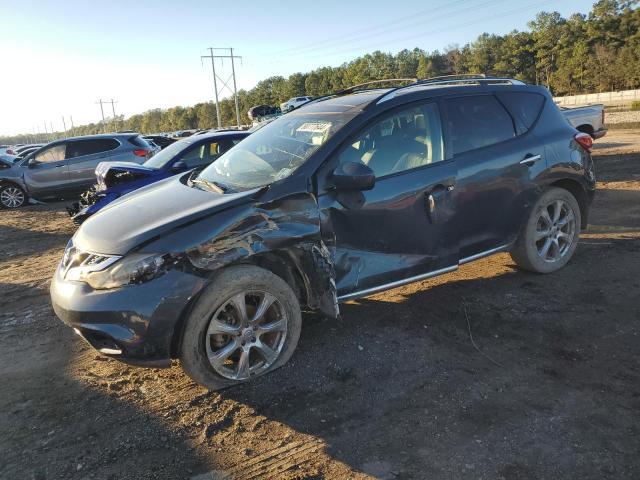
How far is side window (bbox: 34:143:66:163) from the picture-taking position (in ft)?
40.8

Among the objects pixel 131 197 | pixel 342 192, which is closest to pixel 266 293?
pixel 342 192

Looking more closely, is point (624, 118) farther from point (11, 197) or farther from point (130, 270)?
point (130, 270)

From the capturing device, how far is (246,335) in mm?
Result: 3098

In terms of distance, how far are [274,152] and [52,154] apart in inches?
433

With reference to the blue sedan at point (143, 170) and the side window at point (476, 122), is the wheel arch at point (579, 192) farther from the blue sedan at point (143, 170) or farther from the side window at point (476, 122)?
the blue sedan at point (143, 170)

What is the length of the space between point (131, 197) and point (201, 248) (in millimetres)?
1421

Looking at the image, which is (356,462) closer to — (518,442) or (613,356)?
(518,442)

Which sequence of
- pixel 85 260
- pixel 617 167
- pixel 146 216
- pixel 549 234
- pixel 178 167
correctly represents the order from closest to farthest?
pixel 85 260, pixel 146 216, pixel 549 234, pixel 178 167, pixel 617 167

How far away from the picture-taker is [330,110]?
3.97 m

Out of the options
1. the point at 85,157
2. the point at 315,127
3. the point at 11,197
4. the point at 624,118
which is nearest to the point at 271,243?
the point at 315,127

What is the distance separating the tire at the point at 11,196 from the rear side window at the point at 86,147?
198 cm

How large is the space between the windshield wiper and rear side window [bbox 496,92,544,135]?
2.69 m

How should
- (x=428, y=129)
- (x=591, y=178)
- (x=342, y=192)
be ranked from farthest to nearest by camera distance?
(x=591, y=178)
(x=428, y=129)
(x=342, y=192)

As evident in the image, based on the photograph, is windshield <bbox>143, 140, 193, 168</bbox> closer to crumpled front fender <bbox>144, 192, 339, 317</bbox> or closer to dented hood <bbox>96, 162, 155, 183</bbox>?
dented hood <bbox>96, 162, 155, 183</bbox>
